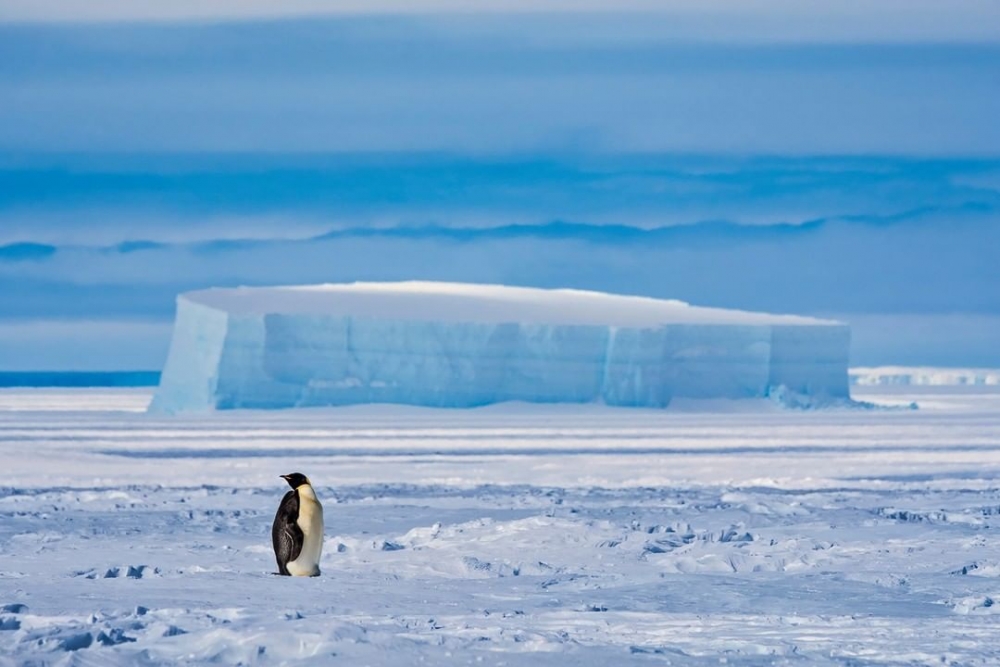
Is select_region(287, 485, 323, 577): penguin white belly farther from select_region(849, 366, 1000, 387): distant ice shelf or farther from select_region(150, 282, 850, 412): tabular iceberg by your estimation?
select_region(849, 366, 1000, 387): distant ice shelf

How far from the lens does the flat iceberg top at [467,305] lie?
83.8 ft

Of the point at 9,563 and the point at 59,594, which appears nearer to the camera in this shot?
the point at 59,594

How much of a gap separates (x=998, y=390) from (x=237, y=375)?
27.2 metres

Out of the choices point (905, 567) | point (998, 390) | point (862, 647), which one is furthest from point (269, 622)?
point (998, 390)

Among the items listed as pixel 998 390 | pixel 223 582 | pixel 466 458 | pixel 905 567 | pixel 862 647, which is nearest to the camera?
pixel 862 647

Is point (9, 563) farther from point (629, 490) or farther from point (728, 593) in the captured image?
point (629, 490)

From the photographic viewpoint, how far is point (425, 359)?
24.8 metres

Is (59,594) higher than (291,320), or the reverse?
(291,320)

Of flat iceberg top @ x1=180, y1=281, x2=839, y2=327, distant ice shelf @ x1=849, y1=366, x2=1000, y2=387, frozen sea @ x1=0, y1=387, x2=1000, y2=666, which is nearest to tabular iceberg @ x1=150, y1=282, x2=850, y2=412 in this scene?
flat iceberg top @ x1=180, y1=281, x2=839, y2=327

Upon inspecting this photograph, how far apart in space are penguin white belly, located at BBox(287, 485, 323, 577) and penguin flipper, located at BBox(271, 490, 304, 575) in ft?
0.05

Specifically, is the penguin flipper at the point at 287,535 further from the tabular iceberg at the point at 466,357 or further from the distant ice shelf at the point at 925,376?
the distant ice shelf at the point at 925,376

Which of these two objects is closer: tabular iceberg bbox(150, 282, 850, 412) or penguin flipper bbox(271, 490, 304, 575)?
penguin flipper bbox(271, 490, 304, 575)

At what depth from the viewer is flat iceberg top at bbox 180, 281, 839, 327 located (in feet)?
83.8

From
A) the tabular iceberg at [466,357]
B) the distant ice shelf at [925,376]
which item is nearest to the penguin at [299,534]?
the tabular iceberg at [466,357]
